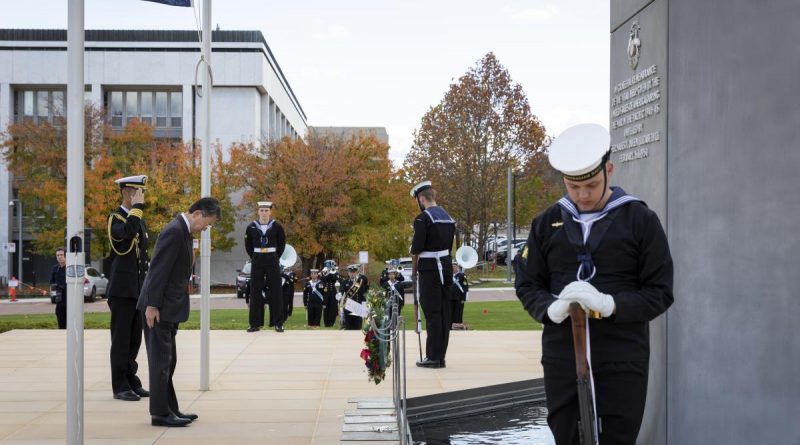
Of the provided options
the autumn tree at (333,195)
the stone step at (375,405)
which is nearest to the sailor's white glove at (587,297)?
the stone step at (375,405)

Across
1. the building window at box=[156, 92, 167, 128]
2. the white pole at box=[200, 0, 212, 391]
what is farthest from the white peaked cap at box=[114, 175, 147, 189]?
the building window at box=[156, 92, 167, 128]

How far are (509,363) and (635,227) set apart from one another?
7.82 meters

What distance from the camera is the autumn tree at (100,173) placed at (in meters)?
48.0

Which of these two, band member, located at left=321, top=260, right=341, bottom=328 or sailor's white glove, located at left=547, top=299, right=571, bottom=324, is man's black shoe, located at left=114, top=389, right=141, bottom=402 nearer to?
sailor's white glove, located at left=547, top=299, right=571, bottom=324

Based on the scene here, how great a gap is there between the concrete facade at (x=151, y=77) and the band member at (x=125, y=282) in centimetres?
4889

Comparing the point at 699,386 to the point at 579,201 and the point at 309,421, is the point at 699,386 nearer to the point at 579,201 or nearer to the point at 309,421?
the point at 579,201

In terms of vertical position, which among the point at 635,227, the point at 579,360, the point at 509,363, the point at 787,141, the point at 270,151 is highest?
the point at 270,151

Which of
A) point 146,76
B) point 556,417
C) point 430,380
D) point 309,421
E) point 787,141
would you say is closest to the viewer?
point 556,417

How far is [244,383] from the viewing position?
33.2 feet

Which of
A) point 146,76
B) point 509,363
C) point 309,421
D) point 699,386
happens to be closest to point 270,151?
point 146,76

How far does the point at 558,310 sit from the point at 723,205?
1617 mm

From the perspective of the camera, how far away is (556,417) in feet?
13.2

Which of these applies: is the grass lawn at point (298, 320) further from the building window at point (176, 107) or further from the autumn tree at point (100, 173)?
the building window at point (176, 107)

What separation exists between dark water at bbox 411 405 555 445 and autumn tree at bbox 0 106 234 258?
41.5 metres
